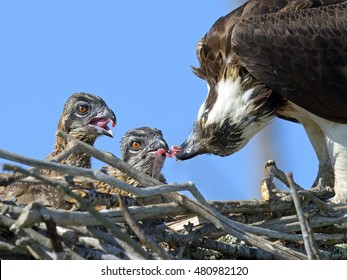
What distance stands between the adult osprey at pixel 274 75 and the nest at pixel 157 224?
0.95 m

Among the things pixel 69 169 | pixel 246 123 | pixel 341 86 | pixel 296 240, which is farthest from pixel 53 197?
pixel 341 86

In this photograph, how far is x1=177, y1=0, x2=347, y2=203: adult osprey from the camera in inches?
352

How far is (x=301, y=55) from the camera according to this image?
902 centimetres

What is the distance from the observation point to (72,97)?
32.8ft

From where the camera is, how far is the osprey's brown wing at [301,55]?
8.91 meters

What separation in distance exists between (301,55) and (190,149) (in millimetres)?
1253

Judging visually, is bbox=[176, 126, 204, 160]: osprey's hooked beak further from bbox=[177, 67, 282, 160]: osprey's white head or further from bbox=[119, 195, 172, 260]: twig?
bbox=[119, 195, 172, 260]: twig

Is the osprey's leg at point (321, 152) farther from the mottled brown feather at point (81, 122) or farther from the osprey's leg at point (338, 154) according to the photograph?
the mottled brown feather at point (81, 122)

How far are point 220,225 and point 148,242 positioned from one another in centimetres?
124

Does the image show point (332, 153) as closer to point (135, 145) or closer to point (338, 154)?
point (338, 154)

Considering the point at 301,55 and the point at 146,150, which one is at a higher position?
the point at 301,55

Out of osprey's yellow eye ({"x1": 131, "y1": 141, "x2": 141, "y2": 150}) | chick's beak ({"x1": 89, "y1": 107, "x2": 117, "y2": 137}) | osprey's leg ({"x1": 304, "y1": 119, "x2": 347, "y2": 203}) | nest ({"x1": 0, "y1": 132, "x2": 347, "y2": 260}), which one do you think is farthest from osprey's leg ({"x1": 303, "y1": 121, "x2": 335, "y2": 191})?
chick's beak ({"x1": 89, "y1": 107, "x2": 117, "y2": 137})

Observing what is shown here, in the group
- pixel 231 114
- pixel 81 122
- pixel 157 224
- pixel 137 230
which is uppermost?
pixel 81 122

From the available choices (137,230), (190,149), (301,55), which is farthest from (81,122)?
(137,230)
